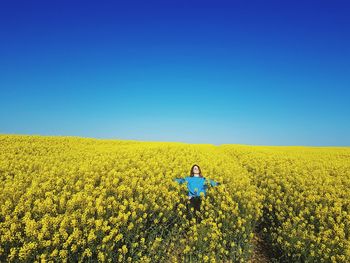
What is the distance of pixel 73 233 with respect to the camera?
4609mm

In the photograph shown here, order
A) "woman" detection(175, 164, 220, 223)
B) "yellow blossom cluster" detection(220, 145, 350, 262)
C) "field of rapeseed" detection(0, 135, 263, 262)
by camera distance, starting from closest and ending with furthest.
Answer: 1. "field of rapeseed" detection(0, 135, 263, 262)
2. "yellow blossom cluster" detection(220, 145, 350, 262)
3. "woman" detection(175, 164, 220, 223)

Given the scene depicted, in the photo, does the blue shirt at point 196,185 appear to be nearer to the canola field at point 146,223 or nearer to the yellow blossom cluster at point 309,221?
the canola field at point 146,223

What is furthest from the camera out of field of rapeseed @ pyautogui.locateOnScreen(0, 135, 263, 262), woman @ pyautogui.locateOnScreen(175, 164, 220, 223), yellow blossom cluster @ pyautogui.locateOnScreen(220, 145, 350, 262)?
woman @ pyautogui.locateOnScreen(175, 164, 220, 223)

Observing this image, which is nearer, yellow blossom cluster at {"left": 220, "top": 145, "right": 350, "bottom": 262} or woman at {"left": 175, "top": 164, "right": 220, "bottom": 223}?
yellow blossom cluster at {"left": 220, "top": 145, "right": 350, "bottom": 262}

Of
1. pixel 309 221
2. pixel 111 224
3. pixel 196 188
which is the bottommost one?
pixel 309 221

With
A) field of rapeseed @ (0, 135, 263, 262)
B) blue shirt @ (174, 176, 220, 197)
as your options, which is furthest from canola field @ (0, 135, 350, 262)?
blue shirt @ (174, 176, 220, 197)

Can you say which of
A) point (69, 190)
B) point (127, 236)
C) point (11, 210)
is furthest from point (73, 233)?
point (69, 190)

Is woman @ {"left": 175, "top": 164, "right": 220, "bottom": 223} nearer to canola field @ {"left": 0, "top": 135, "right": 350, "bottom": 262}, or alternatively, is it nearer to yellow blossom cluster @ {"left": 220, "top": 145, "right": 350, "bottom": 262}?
canola field @ {"left": 0, "top": 135, "right": 350, "bottom": 262}

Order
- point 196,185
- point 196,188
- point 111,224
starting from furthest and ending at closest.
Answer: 1. point 196,185
2. point 196,188
3. point 111,224

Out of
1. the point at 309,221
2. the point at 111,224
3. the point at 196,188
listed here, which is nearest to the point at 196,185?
the point at 196,188

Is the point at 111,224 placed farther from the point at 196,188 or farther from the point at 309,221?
the point at 309,221

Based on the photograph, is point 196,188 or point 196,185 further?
point 196,185

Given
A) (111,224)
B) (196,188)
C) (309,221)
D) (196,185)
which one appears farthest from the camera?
(196,185)

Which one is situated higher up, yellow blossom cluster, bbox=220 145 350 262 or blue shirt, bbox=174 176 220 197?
blue shirt, bbox=174 176 220 197
